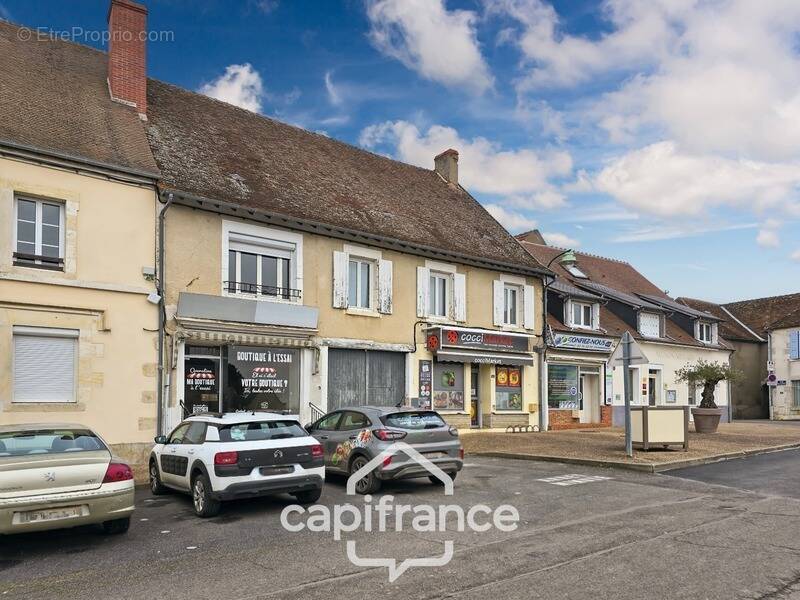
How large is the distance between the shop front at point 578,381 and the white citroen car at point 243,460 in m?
14.6

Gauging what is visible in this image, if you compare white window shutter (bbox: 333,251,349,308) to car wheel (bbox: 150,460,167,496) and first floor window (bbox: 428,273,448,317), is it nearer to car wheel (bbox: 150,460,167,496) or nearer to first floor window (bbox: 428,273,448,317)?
first floor window (bbox: 428,273,448,317)

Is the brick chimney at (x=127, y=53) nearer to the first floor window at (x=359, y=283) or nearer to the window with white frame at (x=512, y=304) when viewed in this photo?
the first floor window at (x=359, y=283)

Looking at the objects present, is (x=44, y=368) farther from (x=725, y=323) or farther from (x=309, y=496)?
(x=725, y=323)

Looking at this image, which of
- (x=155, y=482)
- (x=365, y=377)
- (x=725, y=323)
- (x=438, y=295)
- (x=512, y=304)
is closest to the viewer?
(x=155, y=482)

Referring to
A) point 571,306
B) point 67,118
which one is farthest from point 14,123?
point 571,306

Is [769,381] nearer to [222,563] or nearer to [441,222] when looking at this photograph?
[441,222]

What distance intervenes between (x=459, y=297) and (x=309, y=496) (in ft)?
36.5

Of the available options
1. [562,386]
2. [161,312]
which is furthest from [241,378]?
[562,386]

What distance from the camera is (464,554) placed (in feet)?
24.0

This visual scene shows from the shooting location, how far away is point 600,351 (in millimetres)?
25891

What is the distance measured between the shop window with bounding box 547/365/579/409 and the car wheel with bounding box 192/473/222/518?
1592 cm

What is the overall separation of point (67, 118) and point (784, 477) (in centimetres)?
1591

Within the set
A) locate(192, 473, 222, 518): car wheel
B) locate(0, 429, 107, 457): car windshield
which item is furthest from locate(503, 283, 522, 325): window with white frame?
locate(0, 429, 107, 457): car windshield

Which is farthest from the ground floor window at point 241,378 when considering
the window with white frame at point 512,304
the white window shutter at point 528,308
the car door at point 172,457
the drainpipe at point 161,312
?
the white window shutter at point 528,308
